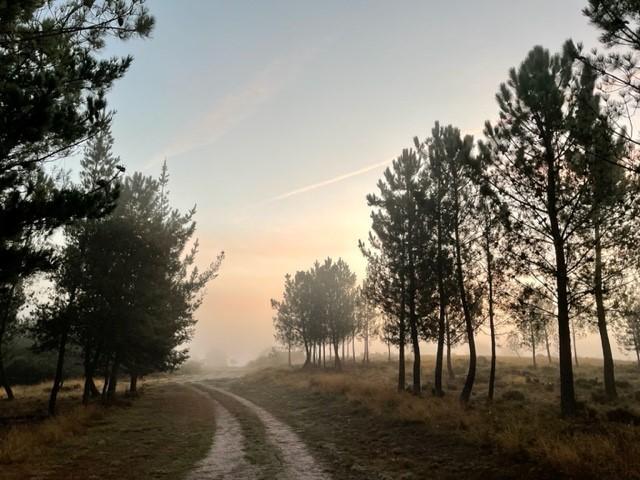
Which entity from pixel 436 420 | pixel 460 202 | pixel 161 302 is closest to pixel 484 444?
pixel 436 420

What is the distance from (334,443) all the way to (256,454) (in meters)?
2.87

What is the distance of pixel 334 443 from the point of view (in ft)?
44.2

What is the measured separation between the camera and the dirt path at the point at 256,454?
988cm

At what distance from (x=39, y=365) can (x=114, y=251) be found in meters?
33.7

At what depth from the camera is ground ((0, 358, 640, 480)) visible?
9125 mm

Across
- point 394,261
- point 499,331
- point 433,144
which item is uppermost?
point 433,144

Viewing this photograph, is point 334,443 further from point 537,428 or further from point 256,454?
point 537,428

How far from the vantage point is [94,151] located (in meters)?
23.0

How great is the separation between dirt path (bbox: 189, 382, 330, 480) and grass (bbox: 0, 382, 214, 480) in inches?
20.1

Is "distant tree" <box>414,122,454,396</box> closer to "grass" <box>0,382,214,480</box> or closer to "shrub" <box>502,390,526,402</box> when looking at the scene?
"shrub" <box>502,390,526,402</box>

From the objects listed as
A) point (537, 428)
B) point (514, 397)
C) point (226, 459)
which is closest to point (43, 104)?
point (226, 459)

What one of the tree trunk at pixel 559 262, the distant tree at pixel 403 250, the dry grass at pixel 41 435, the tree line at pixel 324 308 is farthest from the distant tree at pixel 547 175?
the tree line at pixel 324 308

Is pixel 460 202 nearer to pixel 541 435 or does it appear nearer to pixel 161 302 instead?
pixel 541 435

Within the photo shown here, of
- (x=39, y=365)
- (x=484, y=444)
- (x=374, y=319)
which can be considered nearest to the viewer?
(x=484, y=444)
